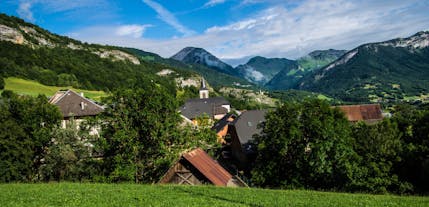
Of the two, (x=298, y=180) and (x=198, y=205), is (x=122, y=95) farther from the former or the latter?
(x=298, y=180)

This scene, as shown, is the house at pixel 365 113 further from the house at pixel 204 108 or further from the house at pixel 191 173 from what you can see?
the house at pixel 191 173

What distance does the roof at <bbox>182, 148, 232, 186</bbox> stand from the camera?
2499cm

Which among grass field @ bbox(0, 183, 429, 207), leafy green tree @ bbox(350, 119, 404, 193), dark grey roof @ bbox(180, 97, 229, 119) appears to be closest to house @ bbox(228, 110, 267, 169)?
leafy green tree @ bbox(350, 119, 404, 193)

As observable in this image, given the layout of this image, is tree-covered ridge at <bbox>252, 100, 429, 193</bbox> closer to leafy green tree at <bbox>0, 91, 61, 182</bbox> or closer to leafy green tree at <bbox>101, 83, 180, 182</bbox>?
leafy green tree at <bbox>101, 83, 180, 182</bbox>

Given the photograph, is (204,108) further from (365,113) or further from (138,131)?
(138,131)

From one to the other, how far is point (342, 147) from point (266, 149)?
771 centimetres

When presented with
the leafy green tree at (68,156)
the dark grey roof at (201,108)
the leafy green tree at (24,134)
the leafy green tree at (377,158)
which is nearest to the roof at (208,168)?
the leafy green tree at (68,156)

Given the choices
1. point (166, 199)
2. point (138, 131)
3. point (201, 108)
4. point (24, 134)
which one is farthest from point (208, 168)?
point (201, 108)

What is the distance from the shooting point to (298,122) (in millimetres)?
32656

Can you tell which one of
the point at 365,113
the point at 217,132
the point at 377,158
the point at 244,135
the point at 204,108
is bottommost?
the point at 365,113

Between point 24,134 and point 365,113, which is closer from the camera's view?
point 24,134

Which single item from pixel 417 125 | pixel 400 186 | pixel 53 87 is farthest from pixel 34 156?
pixel 53 87

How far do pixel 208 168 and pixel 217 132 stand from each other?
40.2 metres

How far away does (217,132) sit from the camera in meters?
66.2
